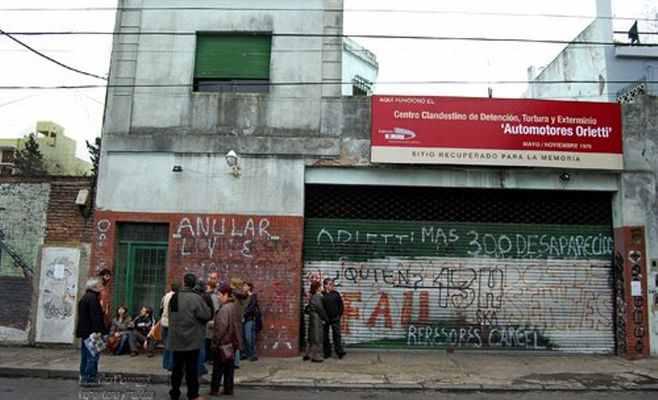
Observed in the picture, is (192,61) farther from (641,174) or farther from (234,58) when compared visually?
(641,174)

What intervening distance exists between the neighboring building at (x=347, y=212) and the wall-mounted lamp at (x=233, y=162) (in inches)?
2.0

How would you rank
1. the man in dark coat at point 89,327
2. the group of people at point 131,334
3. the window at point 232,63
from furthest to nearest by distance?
the window at point 232,63 → the group of people at point 131,334 → the man in dark coat at point 89,327

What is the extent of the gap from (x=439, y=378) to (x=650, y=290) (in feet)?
18.3

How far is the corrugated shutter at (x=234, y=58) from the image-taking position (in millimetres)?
12766

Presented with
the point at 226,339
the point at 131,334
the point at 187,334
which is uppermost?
the point at 187,334

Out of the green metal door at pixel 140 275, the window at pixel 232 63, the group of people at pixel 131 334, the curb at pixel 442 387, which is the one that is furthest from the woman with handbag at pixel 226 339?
the window at pixel 232 63

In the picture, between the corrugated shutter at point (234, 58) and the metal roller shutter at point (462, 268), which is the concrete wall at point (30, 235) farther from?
the metal roller shutter at point (462, 268)

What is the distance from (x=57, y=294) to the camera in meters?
12.2

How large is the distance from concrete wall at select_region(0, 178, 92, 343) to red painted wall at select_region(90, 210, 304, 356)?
0.79 meters

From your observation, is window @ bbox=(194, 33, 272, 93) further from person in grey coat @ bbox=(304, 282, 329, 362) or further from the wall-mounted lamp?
person in grey coat @ bbox=(304, 282, 329, 362)

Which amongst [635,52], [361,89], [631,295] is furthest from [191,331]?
[635,52]

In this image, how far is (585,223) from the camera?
42.1 feet

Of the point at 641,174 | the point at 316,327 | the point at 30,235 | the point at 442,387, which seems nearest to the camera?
the point at 442,387

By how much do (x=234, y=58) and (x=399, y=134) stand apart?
4150 mm
